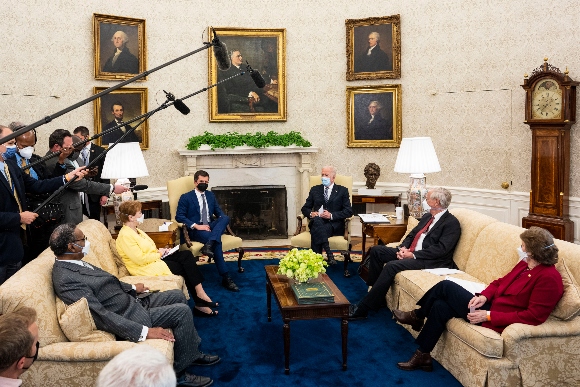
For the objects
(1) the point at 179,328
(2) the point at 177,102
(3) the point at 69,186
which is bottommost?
(1) the point at 179,328

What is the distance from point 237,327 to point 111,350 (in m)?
2.17

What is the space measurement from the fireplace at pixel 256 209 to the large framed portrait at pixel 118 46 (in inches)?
102

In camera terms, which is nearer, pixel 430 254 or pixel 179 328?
pixel 179 328

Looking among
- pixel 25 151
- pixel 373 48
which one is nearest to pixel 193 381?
pixel 25 151

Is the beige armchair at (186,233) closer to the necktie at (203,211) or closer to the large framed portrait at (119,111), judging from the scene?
the necktie at (203,211)

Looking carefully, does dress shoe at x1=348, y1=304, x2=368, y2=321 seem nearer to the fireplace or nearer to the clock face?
the clock face

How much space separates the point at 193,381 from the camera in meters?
4.12

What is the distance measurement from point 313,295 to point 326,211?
3.09 metres

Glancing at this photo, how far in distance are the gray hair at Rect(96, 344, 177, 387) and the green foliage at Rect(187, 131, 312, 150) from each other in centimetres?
773

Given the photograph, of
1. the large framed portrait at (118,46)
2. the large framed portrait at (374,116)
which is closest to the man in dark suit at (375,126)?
the large framed portrait at (374,116)

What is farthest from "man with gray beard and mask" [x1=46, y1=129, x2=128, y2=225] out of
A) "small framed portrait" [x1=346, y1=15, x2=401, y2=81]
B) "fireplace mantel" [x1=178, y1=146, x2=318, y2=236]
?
"small framed portrait" [x1=346, y1=15, x2=401, y2=81]

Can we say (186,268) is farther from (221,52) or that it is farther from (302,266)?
(221,52)

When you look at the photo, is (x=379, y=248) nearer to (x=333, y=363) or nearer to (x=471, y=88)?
(x=333, y=363)

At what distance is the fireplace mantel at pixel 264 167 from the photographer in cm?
962
